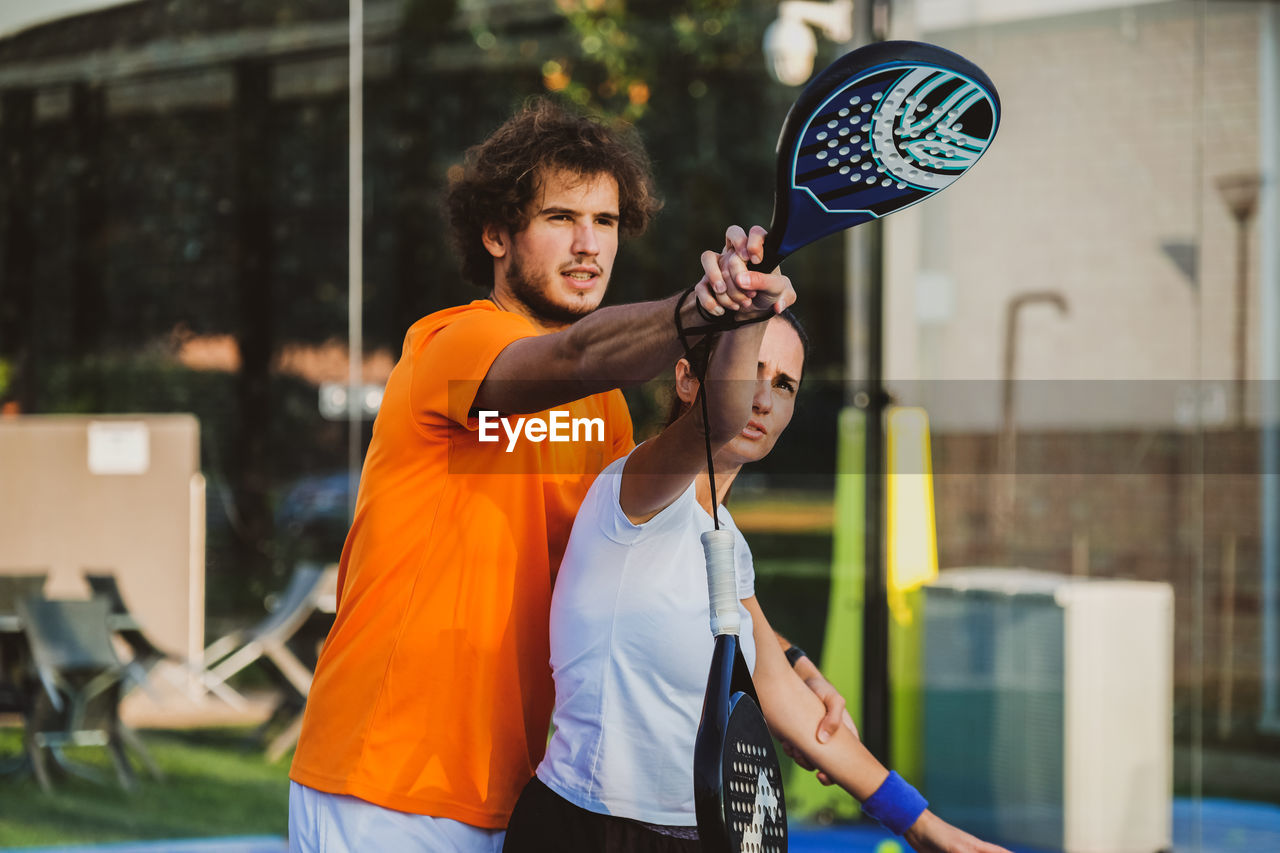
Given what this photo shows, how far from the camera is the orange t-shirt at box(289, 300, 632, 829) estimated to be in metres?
1.51

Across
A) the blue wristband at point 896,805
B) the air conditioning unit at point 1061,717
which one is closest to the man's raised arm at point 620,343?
the blue wristband at point 896,805

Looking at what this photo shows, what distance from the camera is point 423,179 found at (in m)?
5.31

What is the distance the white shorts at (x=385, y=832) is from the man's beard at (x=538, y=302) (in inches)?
23.5

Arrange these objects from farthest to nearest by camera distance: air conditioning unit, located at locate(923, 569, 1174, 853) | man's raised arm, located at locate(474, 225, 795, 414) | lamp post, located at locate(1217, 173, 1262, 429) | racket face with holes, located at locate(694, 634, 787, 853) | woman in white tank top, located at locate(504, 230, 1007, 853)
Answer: lamp post, located at locate(1217, 173, 1262, 429) → air conditioning unit, located at locate(923, 569, 1174, 853) → woman in white tank top, located at locate(504, 230, 1007, 853) → racket face with holes, located at locate(694, 634, 787, 853) → man's raised arm, located at locate(474, 225, 795, 414)

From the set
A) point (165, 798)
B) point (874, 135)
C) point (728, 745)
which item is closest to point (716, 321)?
point (874, 135)

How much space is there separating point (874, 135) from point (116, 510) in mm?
4201

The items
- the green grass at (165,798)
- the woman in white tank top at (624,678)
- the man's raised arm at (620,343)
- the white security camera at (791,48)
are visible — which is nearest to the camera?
the man's raised arm at (620,343)

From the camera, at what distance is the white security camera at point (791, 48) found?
4.78 m

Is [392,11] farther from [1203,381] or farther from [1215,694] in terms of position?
[1215,694]

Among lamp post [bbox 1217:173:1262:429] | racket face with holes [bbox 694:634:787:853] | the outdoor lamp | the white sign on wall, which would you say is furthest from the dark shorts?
lamp post [bbox 1217:173:1262:429]

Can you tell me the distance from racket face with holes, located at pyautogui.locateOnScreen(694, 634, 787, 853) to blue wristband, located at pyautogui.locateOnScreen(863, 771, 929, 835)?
28 cm

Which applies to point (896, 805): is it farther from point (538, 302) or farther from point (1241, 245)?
point (1241, 245)

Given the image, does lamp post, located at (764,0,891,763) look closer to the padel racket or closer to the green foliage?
the green foliage

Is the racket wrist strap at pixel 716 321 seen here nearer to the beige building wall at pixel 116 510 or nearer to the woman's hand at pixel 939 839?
the woman's hand at pixel 939 839
